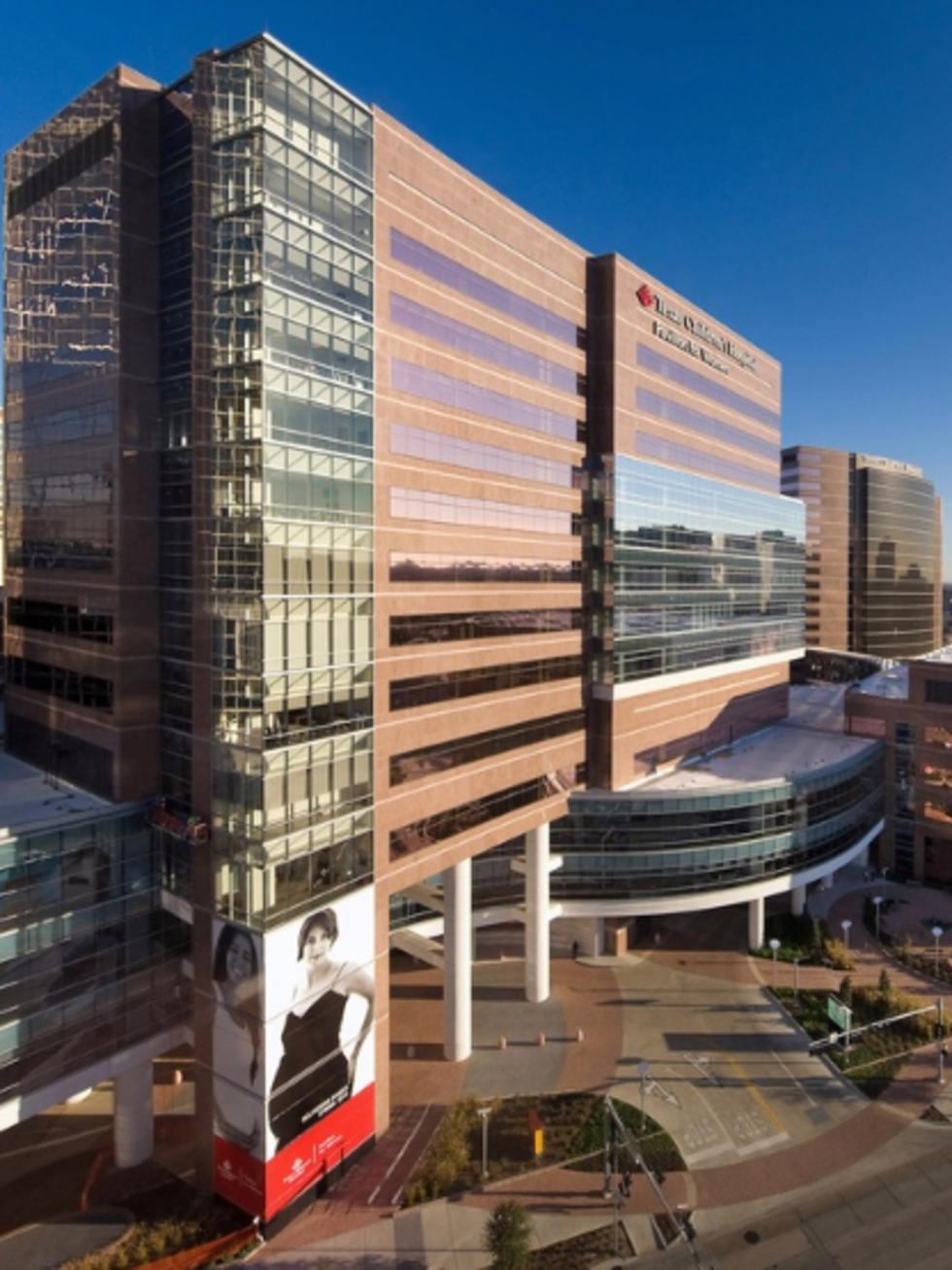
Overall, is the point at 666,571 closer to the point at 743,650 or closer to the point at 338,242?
the point at 743,650

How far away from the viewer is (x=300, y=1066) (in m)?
31.7

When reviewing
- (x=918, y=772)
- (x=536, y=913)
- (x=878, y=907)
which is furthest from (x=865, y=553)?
(x=536, y=913)

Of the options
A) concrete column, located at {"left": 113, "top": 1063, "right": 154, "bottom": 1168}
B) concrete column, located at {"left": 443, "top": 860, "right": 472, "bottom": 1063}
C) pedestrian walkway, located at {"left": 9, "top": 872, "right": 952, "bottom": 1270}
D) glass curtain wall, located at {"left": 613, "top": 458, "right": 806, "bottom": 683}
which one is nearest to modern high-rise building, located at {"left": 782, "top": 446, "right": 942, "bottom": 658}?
glass curtain wall, located at {"left": 613, "top": 458, "right": 806, "bottom": 683}

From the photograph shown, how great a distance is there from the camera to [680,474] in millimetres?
56594

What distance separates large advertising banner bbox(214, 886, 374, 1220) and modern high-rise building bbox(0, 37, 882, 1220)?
145 millimetres

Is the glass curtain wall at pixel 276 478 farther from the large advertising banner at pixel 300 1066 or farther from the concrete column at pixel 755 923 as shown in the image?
the concrete column at pixel 755 923

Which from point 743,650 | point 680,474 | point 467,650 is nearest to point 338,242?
point 467,650

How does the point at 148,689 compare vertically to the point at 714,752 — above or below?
above

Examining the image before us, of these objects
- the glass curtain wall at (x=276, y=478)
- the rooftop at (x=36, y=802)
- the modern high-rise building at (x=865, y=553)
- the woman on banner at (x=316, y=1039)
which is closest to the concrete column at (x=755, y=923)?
the woman on banner at (x=316, y=1039)

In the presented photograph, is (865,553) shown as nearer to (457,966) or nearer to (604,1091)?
(604,1091)

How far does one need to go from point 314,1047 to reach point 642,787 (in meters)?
28.6

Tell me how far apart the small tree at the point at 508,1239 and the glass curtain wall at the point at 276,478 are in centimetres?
1384

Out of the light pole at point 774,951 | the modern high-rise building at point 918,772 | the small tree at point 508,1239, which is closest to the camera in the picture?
the small tree at point 508,1239

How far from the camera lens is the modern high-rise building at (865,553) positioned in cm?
14350
